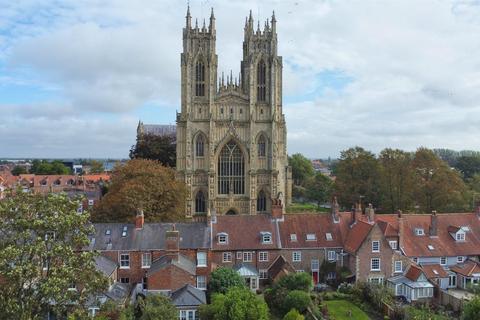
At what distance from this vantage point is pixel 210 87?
63625mm

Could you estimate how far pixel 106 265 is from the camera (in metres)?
33.3

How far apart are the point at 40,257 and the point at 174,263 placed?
42.9ft

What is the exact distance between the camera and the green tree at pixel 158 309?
25875 millimetres

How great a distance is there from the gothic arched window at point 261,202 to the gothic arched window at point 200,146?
983 centimetres

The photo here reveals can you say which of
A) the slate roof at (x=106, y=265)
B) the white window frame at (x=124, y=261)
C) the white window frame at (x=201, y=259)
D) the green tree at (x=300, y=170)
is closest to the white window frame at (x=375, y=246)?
the white window frame at (x=201, y=259)

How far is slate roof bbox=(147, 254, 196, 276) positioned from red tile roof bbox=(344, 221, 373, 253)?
503 inches

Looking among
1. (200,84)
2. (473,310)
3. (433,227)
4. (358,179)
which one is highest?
(200,84)

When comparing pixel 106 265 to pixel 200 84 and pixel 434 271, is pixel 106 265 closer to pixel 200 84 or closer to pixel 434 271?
pixel 434 271

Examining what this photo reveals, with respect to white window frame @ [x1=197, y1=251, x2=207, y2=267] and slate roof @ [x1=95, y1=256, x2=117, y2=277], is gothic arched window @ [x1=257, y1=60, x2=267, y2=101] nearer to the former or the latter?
white window frame @ [x1=197, y1=251, x2=207, y2=267]

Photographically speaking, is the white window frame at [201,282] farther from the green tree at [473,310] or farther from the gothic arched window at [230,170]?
the gothic arched window at [230,170]

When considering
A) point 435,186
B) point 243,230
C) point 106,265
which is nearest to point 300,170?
point 435,186

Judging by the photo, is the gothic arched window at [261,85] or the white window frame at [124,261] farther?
the gothic arched window at [261,85]

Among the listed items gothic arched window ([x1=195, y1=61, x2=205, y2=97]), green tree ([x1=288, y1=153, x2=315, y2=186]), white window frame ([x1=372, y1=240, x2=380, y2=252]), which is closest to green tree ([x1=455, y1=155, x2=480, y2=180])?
green tree ([x1=288, y1=153, x2=315, y2=186])

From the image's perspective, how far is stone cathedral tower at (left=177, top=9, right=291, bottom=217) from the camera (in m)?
63.1
